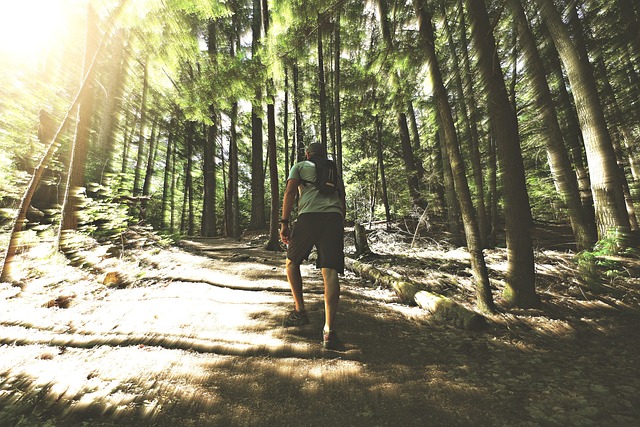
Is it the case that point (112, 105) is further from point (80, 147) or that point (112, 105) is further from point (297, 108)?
point (297, 108)

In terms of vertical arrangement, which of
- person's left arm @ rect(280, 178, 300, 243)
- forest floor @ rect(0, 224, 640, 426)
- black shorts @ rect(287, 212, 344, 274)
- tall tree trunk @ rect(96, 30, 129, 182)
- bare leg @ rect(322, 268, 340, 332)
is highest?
tall tree trunk @ rect(96, 30, 129, 182)

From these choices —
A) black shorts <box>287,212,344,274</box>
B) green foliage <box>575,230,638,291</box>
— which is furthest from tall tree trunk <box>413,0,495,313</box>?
black shorts <box>287,212,344,274</box>

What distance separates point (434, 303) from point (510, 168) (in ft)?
6.65

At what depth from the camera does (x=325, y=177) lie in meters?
2.67

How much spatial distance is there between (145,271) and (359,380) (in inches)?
178

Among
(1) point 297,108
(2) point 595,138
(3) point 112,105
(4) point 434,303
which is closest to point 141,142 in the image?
(3) point 112,105

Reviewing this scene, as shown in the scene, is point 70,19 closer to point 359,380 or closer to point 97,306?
point 97,306

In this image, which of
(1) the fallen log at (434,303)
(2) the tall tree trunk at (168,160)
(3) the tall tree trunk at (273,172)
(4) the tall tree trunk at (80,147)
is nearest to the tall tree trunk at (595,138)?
(1) the fallen log at (434,303)

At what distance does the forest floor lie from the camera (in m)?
1.52

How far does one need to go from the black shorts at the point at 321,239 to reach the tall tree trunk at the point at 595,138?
4.47 metres

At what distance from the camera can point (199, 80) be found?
5.26 m

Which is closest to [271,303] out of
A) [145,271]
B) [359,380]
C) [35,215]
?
[359,380]

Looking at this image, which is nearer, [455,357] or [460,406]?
[460,406]

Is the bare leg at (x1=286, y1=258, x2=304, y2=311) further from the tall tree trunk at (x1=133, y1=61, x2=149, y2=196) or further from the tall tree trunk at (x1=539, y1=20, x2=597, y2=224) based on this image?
the tall tree trunk at (x1=133, y1=61, x2=149, y2=196)
